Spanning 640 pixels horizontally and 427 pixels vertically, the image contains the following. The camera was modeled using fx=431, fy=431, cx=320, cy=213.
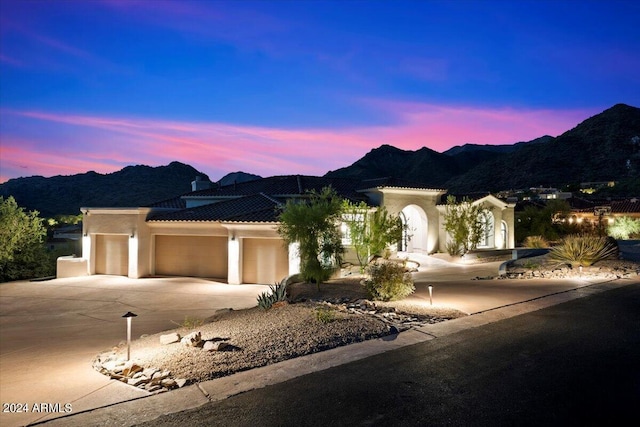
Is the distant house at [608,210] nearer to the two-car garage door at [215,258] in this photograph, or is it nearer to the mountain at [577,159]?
the mountain at [577,159]

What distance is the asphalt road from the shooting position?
526 centimetres

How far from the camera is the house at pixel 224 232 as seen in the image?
20.3m

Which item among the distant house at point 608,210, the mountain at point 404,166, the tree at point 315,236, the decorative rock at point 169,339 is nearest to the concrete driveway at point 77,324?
the decorative rock at point 169,339

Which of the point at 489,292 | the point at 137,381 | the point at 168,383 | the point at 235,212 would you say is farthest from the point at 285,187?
the point at 168,383

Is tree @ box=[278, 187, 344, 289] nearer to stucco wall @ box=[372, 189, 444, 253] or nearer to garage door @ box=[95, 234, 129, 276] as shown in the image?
garage door @ box=[95, 234, 129, 276]

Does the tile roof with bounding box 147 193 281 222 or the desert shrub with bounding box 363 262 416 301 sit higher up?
the tile roof with bounding box 147 193 281 222

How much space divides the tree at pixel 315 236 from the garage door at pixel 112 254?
1165 cm

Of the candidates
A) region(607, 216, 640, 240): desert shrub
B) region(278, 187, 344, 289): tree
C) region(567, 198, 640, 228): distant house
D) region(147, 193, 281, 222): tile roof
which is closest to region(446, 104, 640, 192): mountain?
region(567, 198, 640, 228): distant house

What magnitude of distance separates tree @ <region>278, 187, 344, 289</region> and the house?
2.60 metres

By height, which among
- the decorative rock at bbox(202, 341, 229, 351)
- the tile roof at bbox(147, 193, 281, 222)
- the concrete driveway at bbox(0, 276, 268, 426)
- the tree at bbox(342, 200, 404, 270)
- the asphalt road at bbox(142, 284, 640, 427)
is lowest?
the concrete driveway at bbox(0, 276, 268, 426)

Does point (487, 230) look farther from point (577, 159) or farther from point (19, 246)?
point (577, 159)

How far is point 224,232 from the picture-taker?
21641 millimetres

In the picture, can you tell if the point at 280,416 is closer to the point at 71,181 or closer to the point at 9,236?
the point at 9,236

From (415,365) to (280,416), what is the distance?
2728 millimetres
